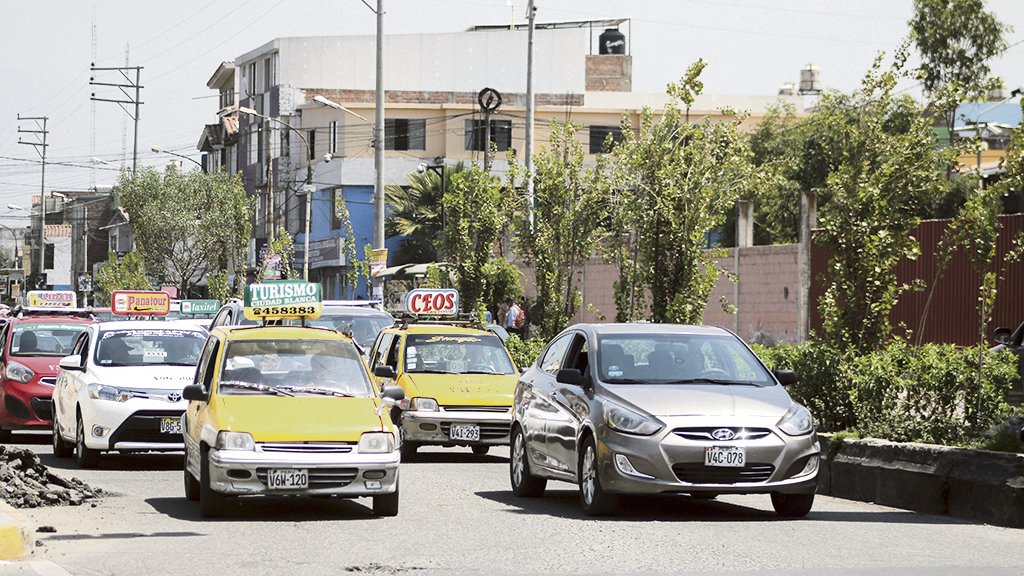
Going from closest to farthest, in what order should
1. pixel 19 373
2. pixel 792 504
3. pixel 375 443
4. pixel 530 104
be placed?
1. pixel 375 443
2. pixel 792 504
3. pixel 19 373
4. pixel 530 104

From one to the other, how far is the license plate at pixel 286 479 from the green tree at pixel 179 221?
61.4 metres

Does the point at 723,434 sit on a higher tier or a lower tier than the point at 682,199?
lower

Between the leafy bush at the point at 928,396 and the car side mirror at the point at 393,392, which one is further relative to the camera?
the leafy bush at the point at 928,396

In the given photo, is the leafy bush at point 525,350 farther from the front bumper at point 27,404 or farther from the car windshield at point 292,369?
the car windshield at point 292,369

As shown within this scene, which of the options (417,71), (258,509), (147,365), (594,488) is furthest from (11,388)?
(417,71)

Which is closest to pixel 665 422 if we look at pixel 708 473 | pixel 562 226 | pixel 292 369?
pixel 708 473

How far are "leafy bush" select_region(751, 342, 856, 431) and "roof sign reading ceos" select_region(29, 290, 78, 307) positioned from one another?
23.4m

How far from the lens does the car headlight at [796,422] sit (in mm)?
13602

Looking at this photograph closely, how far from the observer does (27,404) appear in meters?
22.6

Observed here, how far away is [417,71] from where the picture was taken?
81.0m

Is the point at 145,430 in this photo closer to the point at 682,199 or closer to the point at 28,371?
the point at 28,371

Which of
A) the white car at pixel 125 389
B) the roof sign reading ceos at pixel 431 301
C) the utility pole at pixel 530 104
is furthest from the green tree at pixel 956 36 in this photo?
the white car at pixel 125 389

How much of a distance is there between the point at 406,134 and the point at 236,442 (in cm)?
6039

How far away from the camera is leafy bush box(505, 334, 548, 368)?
99.4ft
